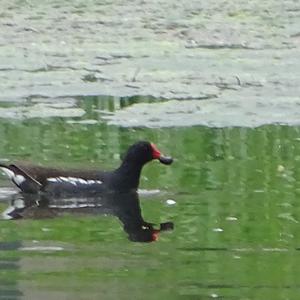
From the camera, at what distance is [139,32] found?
1422cm

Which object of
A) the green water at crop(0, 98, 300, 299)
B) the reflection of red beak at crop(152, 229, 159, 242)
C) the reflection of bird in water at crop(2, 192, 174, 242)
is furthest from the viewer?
the reflection of bird in water at crop(2, 192, 174, 242)

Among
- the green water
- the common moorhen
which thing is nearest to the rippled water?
the green water

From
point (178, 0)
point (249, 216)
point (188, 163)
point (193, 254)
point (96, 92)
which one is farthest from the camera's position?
point (178, 0)

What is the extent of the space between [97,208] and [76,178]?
0.39 meters

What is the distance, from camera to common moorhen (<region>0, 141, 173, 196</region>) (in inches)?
354

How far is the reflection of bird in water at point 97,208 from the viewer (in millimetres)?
7871

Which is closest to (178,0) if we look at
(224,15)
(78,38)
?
(224,15)

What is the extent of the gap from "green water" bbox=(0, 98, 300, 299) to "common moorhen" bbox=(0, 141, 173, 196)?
13cm

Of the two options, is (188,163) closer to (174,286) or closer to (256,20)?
(174,286)

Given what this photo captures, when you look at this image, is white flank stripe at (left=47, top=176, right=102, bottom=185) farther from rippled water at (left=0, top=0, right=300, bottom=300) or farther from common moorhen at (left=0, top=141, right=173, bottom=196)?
rippled water at (left=0, top=0, right=300, bottom=300)

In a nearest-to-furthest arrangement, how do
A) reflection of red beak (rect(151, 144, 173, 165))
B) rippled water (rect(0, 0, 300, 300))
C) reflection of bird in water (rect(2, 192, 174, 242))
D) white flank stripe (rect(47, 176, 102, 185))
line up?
rippled water (rect(0, 0, 300, 300)) < reflection of bird in water (rect(2, 192, 174, 242)) < white flank stripe (rect(47, 176, 102, 185)) < reflection of red beak (rect(151, 144, 173, 165))

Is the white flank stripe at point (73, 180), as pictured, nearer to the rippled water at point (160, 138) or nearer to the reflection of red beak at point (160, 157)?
the rippled water at point (160, 138)

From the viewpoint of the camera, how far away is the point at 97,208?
8.73m

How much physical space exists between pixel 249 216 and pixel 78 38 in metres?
6.27
